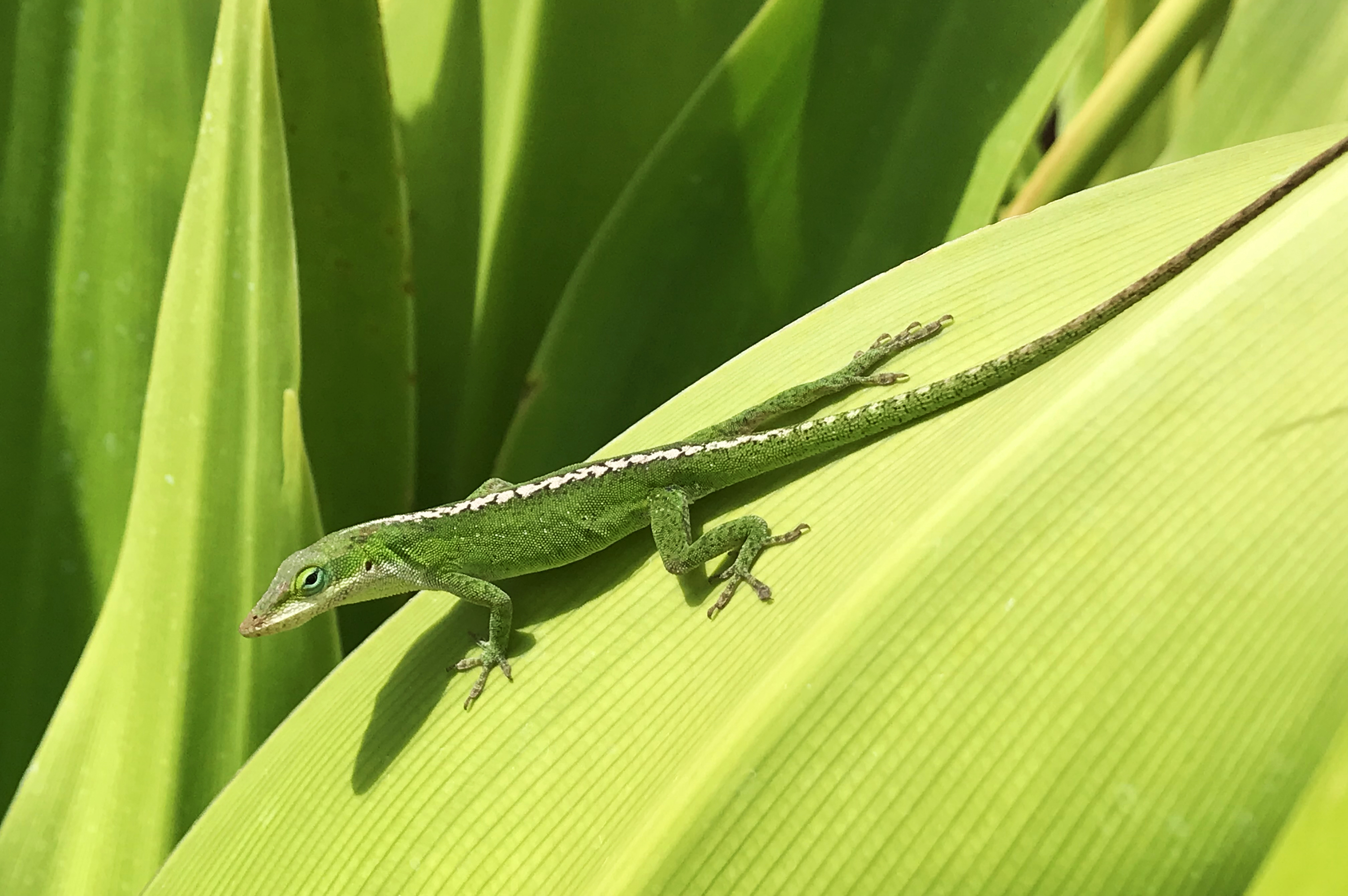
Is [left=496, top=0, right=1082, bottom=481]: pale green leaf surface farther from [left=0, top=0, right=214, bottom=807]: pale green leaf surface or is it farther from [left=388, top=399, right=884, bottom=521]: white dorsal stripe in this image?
[left=0, top=0, right=214, bottom=807]: pale green leaf surface

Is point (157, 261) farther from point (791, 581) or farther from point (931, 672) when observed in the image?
point (931, 672)

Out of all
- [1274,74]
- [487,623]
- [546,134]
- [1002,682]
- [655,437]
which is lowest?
[487,623]

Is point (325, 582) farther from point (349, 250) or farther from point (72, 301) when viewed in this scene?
point (72, 301)

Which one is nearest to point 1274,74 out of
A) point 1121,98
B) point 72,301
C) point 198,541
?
point 1121,98

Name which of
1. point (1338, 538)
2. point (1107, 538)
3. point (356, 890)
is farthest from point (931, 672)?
point (356, 890)

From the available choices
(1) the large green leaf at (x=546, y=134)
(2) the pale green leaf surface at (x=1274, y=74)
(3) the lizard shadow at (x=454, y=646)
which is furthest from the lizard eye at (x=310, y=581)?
(2) the pale green leaf surface at (x=1274, y=74)

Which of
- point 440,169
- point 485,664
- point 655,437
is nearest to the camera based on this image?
point 485,664

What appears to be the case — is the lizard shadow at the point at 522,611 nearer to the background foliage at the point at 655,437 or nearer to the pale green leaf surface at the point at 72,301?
the background foliage at the point at 655,437
